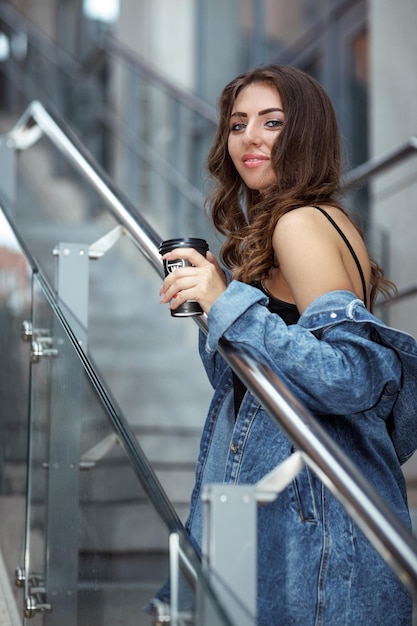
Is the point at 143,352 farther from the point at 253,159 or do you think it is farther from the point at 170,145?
the point at 253,159

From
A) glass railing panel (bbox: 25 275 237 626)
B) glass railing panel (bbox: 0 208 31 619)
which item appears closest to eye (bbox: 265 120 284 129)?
glass railing panel (bbox: 25 275 237 626)

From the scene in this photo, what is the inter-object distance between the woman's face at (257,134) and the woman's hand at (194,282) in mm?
274

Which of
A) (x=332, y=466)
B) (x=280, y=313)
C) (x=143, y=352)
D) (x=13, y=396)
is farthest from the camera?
(x=143, y=352)

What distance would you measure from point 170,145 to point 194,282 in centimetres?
499

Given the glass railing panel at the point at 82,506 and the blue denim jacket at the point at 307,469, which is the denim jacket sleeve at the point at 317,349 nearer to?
the blue denim jacket at the point at 307,469

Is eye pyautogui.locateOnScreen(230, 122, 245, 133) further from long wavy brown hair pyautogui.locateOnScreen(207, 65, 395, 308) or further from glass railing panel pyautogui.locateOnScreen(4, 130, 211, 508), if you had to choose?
glass railing panel pyautogui.locateOnScreen(4, 130, 211, 508)

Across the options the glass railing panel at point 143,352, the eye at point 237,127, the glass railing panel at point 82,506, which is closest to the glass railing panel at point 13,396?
the glass railing panel at point 82,506

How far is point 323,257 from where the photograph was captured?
1690mm

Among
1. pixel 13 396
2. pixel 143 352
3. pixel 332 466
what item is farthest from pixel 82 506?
pixel 143 352

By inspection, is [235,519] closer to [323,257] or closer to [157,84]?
[323,257]

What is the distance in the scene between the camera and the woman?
1.61 m

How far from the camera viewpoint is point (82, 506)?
6.30 ft

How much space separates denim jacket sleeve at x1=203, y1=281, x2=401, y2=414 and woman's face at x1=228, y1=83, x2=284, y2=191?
36 centimetres

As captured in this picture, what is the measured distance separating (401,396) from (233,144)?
2.02 feet
